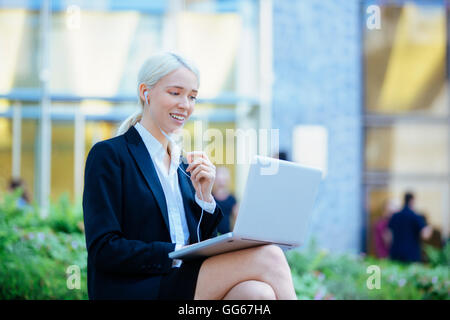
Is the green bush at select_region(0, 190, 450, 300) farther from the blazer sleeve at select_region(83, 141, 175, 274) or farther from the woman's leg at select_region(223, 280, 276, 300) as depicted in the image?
the woman's leg at select_region(223, 280, 276, 300)

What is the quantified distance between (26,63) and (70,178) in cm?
231

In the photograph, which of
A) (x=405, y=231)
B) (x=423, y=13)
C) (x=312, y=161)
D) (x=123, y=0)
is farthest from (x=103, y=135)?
(x=423, y=13)

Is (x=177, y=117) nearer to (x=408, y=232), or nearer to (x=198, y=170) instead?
(x=198, y=170)

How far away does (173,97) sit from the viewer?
248 centimetres

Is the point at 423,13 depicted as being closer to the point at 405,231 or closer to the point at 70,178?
the point at 405,231

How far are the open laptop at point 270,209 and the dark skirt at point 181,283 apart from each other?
47 millimetres

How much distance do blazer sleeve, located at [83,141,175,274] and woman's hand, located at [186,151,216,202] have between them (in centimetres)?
34

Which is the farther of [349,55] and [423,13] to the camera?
[423,13]

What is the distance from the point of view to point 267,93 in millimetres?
10094

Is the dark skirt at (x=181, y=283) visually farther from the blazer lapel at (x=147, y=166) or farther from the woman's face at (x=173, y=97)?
the woman's face at (x=173, y=97)

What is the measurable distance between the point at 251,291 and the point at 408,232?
6887 mm

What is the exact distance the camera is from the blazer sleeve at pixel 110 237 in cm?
215

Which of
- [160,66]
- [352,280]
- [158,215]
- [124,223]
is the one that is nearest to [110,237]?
[124,223]
